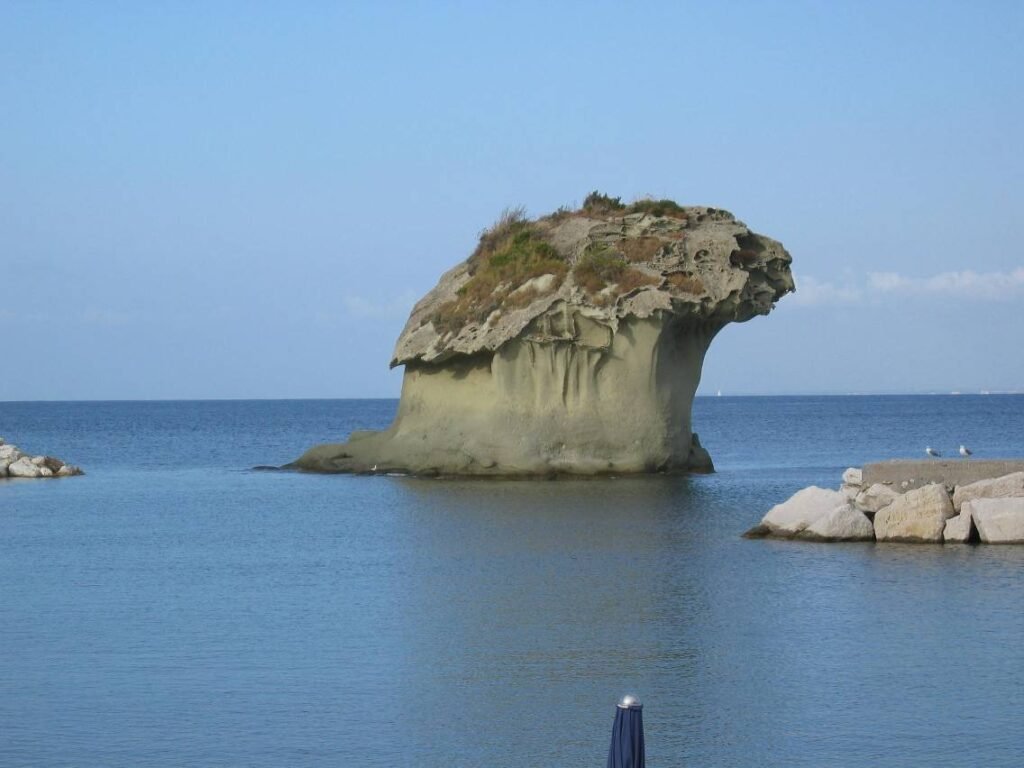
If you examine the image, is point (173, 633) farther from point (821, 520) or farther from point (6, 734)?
point (821, 520)

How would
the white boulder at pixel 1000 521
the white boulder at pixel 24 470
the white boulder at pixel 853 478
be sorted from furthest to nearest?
the white boulder at pixel 24 470
the white boulder at pixel 853 478
the white boulder at pixel 1000 521

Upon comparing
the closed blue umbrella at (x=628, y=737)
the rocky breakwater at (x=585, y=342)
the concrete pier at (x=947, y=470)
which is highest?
the rocky breakwater at (x=585, y=342)

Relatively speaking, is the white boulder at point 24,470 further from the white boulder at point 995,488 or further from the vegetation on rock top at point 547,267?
the white boulder at point 995,488

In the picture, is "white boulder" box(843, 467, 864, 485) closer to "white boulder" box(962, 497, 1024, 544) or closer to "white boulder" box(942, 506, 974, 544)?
"white boulder" box(942, 506, 974, 544)

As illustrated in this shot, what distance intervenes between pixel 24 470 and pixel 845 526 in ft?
112

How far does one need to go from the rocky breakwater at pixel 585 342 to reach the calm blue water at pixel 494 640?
646cm

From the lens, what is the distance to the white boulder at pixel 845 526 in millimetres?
27938

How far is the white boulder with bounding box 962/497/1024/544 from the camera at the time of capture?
26812mm

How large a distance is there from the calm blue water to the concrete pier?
2.06 metres

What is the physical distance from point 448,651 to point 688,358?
27.4 m

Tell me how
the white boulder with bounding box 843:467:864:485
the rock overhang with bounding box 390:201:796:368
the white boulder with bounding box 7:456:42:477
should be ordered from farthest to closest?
1. the white boulder with bounding box 7:456:42:477
2. the rock overhang with bounding box 390:201:796:368
3. the white boulder with bounding box 843:467:864:485

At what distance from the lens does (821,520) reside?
2834cm

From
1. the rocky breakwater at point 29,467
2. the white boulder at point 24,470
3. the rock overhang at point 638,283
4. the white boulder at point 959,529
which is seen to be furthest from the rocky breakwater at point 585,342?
the white boulder at point 959,529

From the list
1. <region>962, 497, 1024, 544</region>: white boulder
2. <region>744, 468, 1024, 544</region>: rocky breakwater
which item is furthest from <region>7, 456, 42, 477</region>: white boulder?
<region>962, 497, 1024, 544</region>: white boulder
